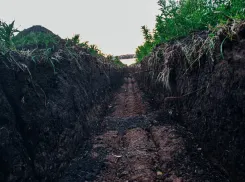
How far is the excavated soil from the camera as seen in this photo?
7.21 feet

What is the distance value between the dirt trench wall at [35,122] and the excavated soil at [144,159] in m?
0.30

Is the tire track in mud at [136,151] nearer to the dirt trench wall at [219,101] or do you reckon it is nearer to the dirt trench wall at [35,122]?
the dirt trench wall at [219,101]

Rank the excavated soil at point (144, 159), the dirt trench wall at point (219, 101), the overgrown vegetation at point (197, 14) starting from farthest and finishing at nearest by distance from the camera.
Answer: the overgrown vegetation at point (197, 14)
the excavated soil at point (144, 159)
the dirt trench wall at point (219, 101)

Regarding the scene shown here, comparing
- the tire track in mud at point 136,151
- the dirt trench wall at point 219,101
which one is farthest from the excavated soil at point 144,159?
the dirt trench wall at point 219,101

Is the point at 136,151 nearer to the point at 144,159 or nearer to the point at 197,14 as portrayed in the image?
the point at 144,159

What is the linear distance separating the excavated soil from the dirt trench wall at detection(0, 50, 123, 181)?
0.30 m

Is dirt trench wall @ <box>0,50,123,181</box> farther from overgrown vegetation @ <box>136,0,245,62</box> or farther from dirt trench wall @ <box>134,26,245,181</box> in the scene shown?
overgrown vegetation @ <box>136,0,245,62</box>

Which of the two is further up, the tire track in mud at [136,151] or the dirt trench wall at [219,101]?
the dirt trench wall at [219,101]

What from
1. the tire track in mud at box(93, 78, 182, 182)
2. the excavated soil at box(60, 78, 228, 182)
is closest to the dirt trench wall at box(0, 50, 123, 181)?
the excavated soil at box(60, 78, 228, 182)

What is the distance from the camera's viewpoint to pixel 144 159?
266 cm

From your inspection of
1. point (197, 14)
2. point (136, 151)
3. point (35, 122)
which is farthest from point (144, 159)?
point (197, 14)

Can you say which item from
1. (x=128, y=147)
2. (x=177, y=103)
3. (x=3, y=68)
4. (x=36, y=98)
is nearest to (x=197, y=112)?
(x=177, y=103)

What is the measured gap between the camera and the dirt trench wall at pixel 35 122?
1959 mm

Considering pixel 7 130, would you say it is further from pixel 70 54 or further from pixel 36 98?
pixel 70 54
